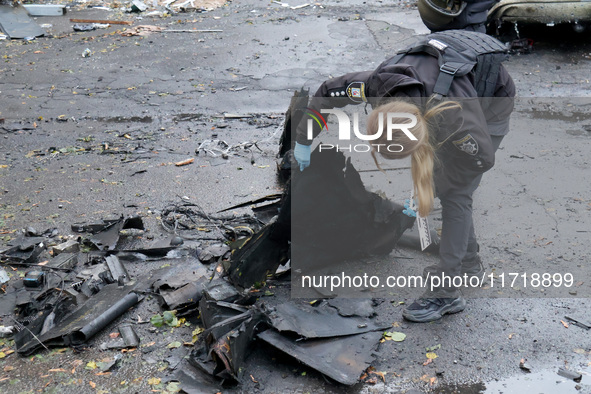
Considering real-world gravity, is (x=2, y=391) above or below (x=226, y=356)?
below

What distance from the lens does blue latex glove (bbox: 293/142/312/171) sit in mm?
3664

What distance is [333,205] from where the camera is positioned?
386 cm

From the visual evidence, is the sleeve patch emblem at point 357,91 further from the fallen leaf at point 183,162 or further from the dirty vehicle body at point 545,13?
the dirty vehicle body at point 545,13

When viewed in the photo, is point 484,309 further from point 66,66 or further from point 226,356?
point 66,66

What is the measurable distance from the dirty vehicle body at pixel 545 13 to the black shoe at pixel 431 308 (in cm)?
604

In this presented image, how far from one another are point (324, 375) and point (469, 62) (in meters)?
1.86

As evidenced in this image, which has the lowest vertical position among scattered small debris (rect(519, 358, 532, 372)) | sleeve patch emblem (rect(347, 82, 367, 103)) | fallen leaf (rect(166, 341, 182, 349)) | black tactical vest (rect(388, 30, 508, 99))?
fallen leaf (rect(166, 341, 182, 349))

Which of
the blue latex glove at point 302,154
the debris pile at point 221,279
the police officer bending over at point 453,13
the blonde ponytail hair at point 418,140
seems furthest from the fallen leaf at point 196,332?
the police officer bending over at point 453,13

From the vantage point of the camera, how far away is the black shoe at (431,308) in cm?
341

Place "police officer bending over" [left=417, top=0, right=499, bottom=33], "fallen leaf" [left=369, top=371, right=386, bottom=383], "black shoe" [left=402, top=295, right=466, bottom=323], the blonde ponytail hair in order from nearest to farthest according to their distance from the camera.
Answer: the blonde ponytail hair
"fallen leaf" [left=369, top=371, right=386, bottom=383]
"black shoe" [left=402, top=295, right=466, bottom=323]
"police officer bending over" [left=417, top=0, right=499, bottom=33]

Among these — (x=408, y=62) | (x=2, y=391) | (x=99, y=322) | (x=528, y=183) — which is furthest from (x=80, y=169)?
(x=528, y=183)

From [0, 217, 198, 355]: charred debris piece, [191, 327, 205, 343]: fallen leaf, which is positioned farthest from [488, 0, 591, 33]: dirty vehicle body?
[191, 327, 205, 343]: fallen leaf

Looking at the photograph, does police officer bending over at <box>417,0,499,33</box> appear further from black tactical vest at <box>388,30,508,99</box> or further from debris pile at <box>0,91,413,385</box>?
debris pile at <box>0,91,413,385</box>

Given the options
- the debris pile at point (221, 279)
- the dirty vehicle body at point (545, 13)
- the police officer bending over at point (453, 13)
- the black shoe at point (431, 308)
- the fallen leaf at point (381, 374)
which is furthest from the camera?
the dirty vehicle body at point (545, 13)
